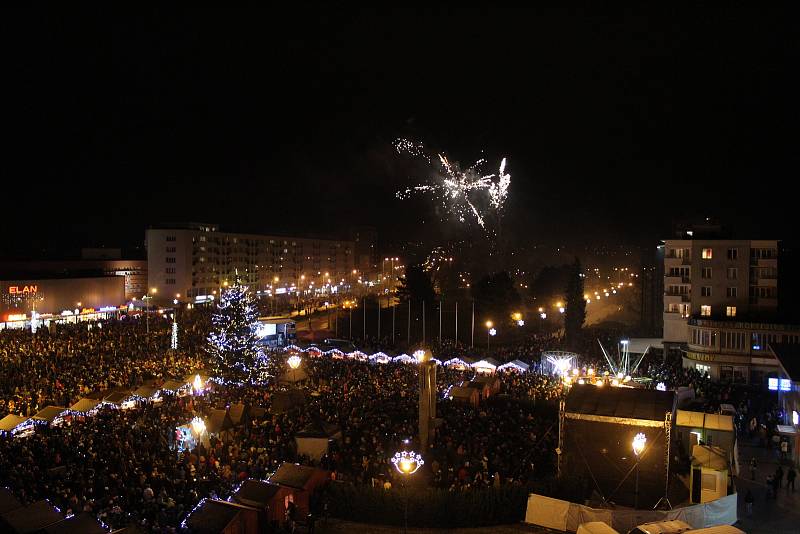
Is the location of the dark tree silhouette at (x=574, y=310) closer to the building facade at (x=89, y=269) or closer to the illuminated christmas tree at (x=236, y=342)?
the illuminated christmas tree at (x=236, y=342)

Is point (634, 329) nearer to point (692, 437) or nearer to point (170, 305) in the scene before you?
point (692, 437)

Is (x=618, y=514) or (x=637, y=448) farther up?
(x=637, y=448)

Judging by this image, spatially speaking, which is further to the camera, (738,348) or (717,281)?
(717,281)

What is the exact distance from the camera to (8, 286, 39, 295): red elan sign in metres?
42.8

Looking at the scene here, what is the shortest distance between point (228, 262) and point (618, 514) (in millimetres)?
69031

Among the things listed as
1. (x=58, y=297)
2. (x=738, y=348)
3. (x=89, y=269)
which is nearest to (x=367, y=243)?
(x=89, y=269)

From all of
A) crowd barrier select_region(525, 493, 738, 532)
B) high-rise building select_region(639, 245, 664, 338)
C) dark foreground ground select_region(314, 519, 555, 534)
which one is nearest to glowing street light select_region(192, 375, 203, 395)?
dark foreground ground select_region(314, 519, 555, 534)

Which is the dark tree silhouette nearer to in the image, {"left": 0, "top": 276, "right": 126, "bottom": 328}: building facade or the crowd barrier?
the crowd barrier

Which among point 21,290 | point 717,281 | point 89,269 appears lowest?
point 21,290

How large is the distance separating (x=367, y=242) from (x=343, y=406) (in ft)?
389

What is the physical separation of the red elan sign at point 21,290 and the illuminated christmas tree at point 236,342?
26949 millimetres

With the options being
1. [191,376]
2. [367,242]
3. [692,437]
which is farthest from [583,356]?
[367,242]

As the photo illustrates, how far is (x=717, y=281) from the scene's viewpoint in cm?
3127

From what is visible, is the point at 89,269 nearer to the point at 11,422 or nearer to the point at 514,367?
the point at 11,422
